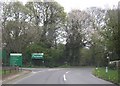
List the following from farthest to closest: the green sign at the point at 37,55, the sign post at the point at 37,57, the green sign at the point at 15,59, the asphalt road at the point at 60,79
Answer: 1. the sign post at the point at 37,57
2. the green sign at the point at 37,55
3. the green sign at the point at 15,59
4. the asphalt road at the point at 60,79

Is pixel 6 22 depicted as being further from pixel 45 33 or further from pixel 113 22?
pixel 113 22

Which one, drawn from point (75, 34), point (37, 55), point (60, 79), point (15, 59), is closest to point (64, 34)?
point (75, 34)

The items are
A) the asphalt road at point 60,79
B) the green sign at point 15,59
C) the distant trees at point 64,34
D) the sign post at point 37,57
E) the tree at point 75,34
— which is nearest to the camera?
the asphalt road at point 60,79

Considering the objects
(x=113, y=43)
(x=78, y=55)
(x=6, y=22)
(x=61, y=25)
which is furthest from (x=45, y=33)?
(x=113, y=43)

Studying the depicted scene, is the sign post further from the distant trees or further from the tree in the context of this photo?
the tree

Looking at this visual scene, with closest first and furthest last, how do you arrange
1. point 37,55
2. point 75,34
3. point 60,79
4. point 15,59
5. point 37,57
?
point 60,79 → point 15,59 → point 37,57 → point 37,55 → point 75,34

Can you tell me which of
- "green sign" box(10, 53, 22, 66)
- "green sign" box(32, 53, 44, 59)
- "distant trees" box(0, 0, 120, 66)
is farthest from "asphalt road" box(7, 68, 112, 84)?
"green sign" box(32, 53, 44, 59)

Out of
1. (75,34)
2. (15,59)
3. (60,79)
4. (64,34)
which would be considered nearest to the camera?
(60,79)

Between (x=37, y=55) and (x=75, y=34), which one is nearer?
(x=37, y=55)

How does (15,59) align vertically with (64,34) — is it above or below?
below

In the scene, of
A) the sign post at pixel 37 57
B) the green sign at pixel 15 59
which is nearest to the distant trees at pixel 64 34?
the sign post at pixel 37 57

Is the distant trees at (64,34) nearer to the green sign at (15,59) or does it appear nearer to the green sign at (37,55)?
the green sign at (37,55)

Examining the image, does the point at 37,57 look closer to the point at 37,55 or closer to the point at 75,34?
the point at 37,55

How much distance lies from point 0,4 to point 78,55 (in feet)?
117
